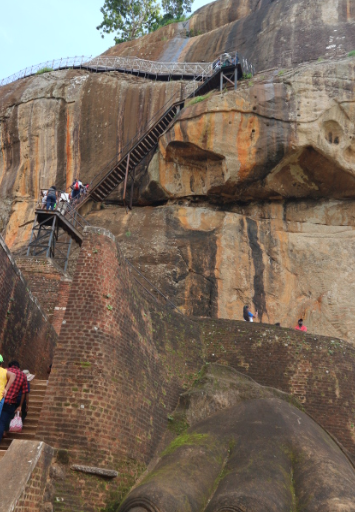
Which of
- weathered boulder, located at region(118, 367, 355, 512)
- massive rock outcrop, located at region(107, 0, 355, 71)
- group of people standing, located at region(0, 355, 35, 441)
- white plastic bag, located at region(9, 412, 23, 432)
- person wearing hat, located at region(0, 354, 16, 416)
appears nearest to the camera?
person wearing hat, located at region(0, 354, 16, 416)

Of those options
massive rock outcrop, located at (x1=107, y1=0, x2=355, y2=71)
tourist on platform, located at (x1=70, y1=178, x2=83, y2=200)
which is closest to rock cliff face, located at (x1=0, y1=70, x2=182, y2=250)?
tourist on platform, located at (x1=70, y1=178, x2=83, y2=200)

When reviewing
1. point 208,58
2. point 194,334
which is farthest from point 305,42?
point 194,334

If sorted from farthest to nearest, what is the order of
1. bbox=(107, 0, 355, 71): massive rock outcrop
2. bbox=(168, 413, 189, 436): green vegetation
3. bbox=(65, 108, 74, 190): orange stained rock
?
1. bbox=(107, 0, 355, 71): massive rock outcrop
2. bbox=(65, 108, 74, 190): orange stained rock
3. bbox=(168, 413, 189, 436): green vegetation

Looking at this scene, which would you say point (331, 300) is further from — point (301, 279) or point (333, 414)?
point (333, 414)

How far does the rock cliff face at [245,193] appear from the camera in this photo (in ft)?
71.0

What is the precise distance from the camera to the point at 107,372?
1057 cm

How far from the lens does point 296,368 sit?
50.4 ft

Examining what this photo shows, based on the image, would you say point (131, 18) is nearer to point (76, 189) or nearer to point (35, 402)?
point (76, 189)

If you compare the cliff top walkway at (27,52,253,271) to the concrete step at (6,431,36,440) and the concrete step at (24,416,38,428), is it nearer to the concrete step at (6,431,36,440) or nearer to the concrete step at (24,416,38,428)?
the concrete step at (24,416,38,428)

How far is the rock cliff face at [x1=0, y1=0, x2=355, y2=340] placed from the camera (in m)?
21.6

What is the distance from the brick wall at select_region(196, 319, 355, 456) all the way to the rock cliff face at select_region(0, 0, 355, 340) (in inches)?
170

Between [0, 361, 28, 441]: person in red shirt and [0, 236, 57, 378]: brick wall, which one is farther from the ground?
[0, 236, 57, 378]: brick wall

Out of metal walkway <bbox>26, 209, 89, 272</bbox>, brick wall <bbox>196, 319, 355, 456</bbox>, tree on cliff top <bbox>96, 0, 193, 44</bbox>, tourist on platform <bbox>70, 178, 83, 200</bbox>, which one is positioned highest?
tree on cliff top <bbox>96, 0, 193, 44</bbox>

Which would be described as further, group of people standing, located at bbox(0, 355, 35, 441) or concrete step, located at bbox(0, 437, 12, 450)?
concrete step, located at bbox(0, 437, 12, 450)
